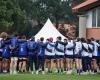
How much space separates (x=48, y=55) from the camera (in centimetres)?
2739

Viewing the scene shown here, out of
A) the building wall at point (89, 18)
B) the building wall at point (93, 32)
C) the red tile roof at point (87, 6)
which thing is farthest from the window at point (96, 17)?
the red tile roof at point (87, 6)

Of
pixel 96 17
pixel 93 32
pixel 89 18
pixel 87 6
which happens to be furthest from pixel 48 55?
pixel 89 18

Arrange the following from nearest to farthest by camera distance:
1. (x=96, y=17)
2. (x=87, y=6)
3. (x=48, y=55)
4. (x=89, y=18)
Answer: (x=48, y=55) < (x=87, y=6) < (x=96, y=17) < (x=89, y=18)

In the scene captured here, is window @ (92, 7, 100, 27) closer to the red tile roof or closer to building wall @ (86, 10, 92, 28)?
building wall @ (86, 10, 92, 28)

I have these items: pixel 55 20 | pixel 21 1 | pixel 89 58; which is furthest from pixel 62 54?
pixel 55 20

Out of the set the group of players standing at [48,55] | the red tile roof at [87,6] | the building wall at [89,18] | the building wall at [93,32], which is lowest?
the group of players standing at [48,55]

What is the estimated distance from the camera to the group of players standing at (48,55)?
27.0m

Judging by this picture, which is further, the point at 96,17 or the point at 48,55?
the point at 96,17

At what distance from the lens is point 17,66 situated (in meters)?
27.5

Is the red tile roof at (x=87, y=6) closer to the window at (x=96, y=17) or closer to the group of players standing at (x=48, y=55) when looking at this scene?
the window at (x=96, y=17)

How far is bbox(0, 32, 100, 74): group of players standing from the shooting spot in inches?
1062

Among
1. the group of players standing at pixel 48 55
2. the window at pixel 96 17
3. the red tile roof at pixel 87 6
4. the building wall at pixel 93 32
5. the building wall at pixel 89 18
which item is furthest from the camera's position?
the building wall at pixel 89 18

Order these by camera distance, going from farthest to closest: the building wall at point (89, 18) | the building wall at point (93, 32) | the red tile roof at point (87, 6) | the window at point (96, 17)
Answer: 1. the building wall at point (89, 18)
2. the window at point (96, 17)
3. the building wall at point (93, 32)
4. the red tile roof at point (87, 6)

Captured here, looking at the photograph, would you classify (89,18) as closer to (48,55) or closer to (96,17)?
(96,17)
